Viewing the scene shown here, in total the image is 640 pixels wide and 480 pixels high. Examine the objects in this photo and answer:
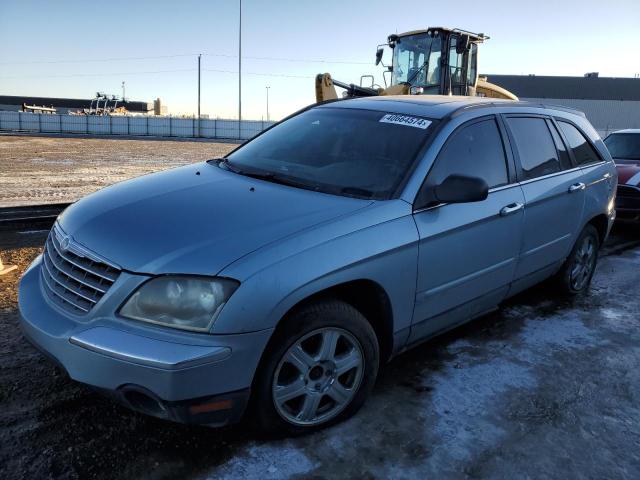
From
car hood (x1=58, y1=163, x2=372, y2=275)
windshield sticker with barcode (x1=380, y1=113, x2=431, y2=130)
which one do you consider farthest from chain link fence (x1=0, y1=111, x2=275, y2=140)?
car hood (x1=58, y1=163, x2=372, y2=275)

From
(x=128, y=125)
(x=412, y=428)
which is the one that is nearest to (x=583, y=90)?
(x=128, y=125)

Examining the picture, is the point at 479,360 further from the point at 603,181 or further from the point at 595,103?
the point at 595,103

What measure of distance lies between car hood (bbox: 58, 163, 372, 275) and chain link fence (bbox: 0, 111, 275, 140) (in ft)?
131

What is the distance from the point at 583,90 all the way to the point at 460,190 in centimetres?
6661

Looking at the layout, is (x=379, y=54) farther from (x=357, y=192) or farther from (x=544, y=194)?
(x=357, y=192)

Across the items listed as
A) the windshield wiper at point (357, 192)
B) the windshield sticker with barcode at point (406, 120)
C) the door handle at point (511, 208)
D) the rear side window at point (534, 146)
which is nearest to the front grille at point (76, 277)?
the windshield wiper at point (357, 192)

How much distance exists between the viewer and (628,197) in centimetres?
768

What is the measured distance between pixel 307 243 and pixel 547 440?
63.7 inches

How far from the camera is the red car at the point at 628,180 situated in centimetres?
762

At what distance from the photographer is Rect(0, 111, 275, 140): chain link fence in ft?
138

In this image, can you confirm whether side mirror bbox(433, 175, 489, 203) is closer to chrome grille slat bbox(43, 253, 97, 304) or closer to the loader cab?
chrome grille slat bbox(43, 253, 97, 304)

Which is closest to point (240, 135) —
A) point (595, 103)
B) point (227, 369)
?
point (595, 103)

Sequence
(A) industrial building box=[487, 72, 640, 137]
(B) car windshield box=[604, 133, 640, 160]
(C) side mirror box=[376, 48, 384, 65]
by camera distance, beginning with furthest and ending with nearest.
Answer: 1. (A) industrial building box=[487, 72, 640, 137]
2. (C) side mirror box=[376, 48, 384, 65]
3. (B) car windshield box=[604, 133, 640, 160]

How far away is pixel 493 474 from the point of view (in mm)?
2555
